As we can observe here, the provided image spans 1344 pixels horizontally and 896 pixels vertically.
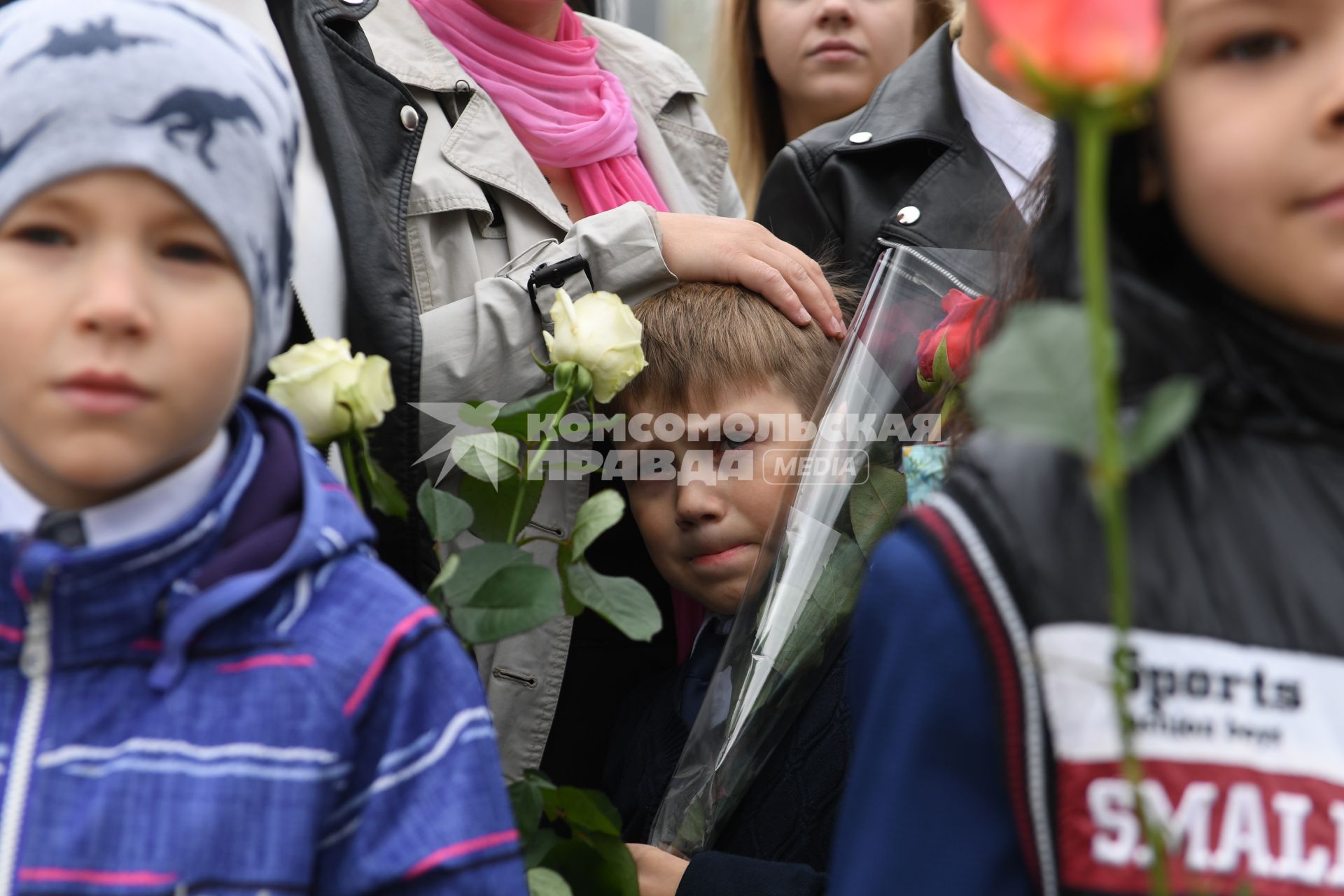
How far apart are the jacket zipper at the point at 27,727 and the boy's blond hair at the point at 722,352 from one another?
1.15 m

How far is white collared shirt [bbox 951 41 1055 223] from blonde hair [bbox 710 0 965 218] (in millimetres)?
1010

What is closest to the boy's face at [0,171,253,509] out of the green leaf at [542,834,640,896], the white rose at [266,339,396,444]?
the white rose at [266,339,396,444]

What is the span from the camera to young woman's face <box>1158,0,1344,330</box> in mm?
928

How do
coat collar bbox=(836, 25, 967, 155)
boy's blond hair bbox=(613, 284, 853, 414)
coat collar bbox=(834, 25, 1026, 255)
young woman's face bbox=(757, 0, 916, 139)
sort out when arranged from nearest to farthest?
boy's blond hair bbox=(613, 284, 853, 414), coat collar bbox=(834, 25, 1026, 255), coat collar bbox=(836, 25, 967, 155), young woman's face bbox=(757, 0, 916, 139)

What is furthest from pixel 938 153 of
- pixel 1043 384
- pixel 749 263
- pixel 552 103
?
pixel 1043 384

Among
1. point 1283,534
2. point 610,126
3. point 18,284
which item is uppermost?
point 610,126

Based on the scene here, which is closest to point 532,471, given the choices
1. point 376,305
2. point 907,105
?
point 376,305

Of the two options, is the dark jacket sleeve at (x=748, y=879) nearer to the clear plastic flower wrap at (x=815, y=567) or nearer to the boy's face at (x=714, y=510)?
the clear plastic flower wrap at (x=815, y=567)

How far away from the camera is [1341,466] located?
105 centimetres

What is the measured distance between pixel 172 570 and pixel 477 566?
0.41m

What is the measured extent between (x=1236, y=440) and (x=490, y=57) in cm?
167

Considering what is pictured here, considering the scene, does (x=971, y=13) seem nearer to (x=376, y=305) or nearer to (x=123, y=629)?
(x=376, y=305)

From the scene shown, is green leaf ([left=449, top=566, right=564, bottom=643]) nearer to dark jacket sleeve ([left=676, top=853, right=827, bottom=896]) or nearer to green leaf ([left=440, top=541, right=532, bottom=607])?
green leaf ([left=440, top=541, right=532, bottom=607])

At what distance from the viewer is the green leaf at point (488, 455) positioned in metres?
1.64
